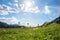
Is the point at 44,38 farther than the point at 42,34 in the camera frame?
No

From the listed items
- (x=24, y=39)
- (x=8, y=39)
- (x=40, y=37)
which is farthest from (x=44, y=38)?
(x=8, y=39)

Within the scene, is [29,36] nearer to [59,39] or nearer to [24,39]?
[24,39]

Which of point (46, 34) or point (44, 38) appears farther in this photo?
point (46, 34)

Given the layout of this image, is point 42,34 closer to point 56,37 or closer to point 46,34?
point 46,34

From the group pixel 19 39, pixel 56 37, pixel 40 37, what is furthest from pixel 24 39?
pixel 56 37

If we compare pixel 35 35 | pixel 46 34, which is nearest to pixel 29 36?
pixel 35 35

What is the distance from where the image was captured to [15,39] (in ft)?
43.1

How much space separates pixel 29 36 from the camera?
43.9ft

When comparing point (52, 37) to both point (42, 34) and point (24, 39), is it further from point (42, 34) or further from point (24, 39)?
point (24, 39)

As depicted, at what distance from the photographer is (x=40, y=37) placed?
1325 centimetres

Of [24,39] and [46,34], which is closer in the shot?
[24,39]

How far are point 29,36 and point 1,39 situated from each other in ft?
6.96

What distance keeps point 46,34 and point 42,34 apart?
302 millimetres

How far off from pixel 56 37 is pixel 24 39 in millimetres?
2267
